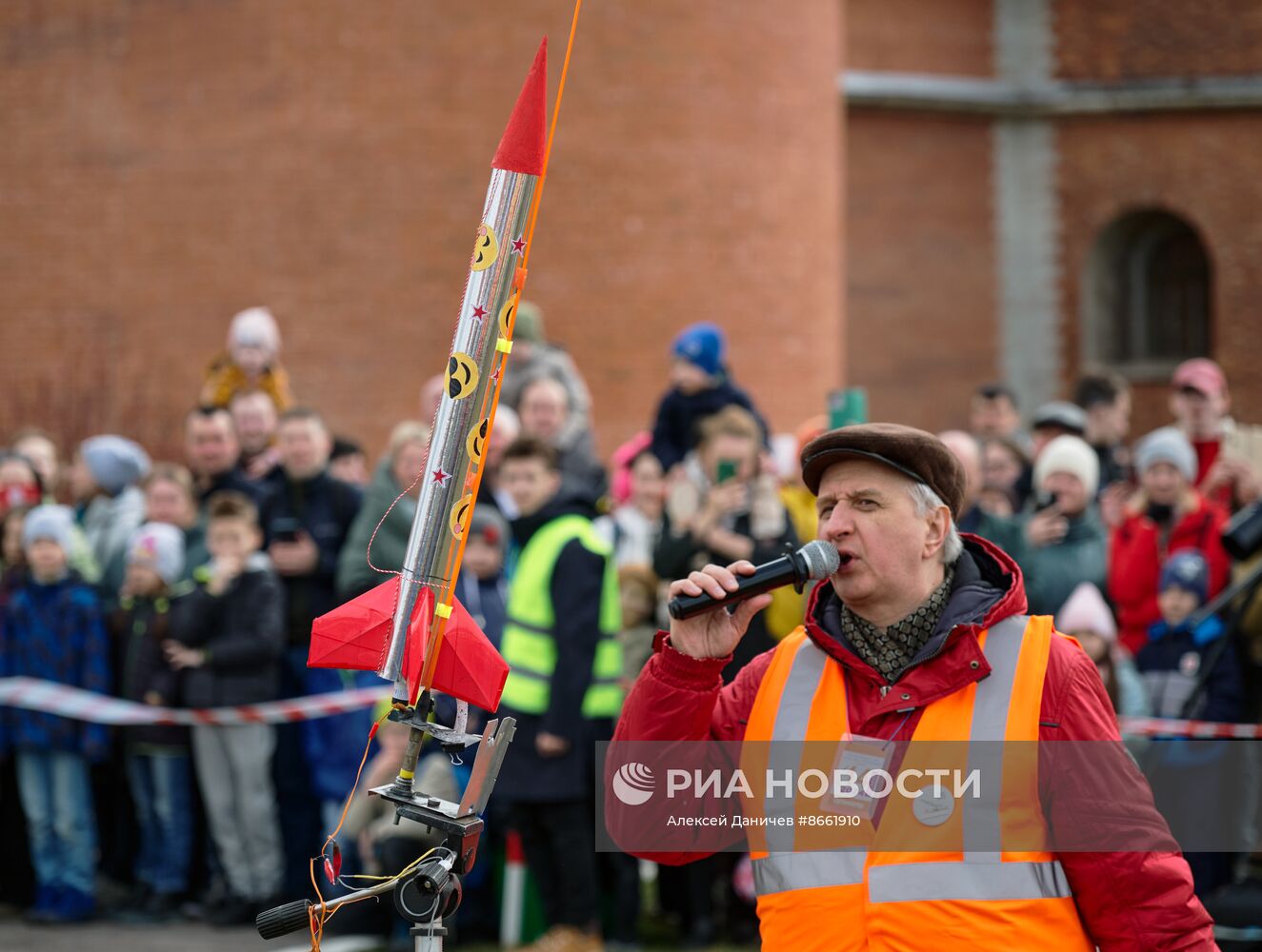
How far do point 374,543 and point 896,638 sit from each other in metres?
5.24

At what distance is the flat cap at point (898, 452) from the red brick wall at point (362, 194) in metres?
11.8

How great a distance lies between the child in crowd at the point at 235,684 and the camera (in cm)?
830

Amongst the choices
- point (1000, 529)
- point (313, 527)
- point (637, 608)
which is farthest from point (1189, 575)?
point (313, 527)

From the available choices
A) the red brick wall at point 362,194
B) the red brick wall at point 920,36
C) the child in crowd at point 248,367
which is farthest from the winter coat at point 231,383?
the red brick wall at point 920,36

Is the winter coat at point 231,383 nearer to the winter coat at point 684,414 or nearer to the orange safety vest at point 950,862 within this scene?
the winter coat at point 684,414

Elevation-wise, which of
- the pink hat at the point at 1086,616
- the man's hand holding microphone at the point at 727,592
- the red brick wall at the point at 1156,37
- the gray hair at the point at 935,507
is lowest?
the pink hat at the point at 1086,616

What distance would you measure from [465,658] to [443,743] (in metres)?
0.16

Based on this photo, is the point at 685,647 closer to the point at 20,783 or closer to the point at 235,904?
the point at 235,904

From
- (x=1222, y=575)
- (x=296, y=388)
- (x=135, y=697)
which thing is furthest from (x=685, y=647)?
(x=296, y=388)

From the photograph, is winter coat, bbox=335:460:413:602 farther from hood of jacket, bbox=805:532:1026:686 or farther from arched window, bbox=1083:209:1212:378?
arched window, bbox=1083:209:1212:378

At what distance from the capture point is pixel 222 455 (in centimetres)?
929

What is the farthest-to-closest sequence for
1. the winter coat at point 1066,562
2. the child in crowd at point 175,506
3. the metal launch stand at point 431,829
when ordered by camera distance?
the child in crowd at point 175,506
the winter coat at point 1066,562
the metal launch stand at point 431,829

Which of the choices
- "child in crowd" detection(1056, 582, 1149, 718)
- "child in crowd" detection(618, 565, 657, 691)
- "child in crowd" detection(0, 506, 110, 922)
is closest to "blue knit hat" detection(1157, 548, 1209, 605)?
"child in crowd" detection(1056, 582, 1149, 718)

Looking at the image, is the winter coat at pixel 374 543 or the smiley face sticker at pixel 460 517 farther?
the winter coat at pixel 374 543
